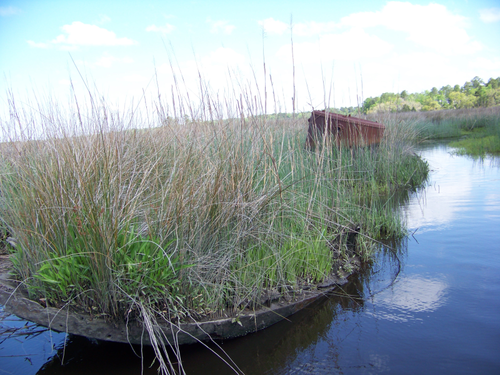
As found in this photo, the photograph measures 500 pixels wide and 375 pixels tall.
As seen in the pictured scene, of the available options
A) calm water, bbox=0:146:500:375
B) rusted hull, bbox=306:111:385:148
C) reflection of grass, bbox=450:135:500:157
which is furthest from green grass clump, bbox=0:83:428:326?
reflection of grass, bbox=450:135:500:157

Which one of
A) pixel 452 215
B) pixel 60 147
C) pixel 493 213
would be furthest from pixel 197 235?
pixel 493 213

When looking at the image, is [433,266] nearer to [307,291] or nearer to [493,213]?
[307,291]

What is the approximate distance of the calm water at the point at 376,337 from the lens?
189 cm

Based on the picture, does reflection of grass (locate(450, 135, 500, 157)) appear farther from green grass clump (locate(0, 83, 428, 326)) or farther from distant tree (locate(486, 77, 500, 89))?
distant tree (locate(486, 77, 500, 89))

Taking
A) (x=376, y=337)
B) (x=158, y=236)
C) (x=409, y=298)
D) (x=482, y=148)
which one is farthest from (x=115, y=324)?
(x=482, y=148)

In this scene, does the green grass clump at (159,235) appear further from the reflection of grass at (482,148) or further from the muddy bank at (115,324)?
the reflection of grass at (482,148)

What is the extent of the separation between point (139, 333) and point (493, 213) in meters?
4.86

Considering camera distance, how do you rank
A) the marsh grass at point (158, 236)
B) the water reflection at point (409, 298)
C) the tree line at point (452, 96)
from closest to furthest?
the marsh grass at point (158, 236), the water reflection at point (409, 298), the tree line at point (452, 96)

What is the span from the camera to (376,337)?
2.14 m

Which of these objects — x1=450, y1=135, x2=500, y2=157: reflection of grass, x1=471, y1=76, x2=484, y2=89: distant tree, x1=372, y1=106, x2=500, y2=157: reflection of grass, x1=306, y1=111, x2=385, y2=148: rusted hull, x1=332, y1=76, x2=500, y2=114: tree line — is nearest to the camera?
x1=306, y1=111, x2=385, y2=148: rusted hull

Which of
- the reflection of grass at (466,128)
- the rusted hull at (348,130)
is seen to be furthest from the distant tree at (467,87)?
the rusted hull at (348,130)

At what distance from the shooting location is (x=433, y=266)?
3.09 m

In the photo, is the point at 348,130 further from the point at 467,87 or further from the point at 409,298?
the point at 467,87

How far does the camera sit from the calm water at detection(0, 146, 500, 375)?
1.89 m
